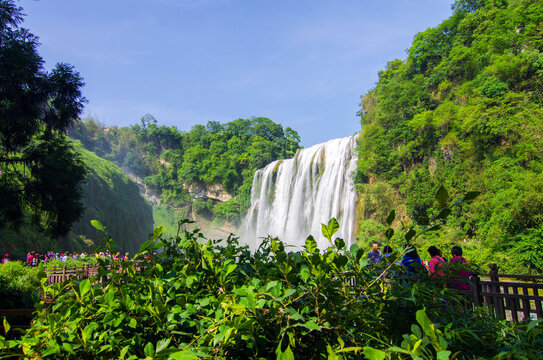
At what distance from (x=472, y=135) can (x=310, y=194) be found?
12689 mm

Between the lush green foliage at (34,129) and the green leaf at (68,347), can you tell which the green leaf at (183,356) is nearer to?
A: the green leaf at (68,347)

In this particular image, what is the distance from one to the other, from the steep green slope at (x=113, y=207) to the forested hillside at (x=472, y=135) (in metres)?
18.5

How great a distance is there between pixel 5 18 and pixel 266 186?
2494 centimetres

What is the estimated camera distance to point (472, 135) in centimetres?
1752

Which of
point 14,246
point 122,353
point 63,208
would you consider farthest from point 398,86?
point 122,353

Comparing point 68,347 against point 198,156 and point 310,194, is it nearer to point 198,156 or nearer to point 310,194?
point 310,194

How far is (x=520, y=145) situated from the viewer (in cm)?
1495

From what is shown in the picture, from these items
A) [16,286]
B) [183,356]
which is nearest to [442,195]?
[183,356]

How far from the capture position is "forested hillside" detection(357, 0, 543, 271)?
14117 mm

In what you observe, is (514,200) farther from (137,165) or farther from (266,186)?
(137,165)

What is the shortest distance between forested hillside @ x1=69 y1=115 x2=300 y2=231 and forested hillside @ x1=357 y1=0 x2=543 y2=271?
23.3 meters

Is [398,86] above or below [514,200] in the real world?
above

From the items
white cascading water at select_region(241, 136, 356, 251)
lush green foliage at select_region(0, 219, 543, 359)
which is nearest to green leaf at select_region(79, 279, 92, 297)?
lush green foliage at select_region(0, 219, 543, 359)

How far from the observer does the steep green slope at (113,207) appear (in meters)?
28.0
